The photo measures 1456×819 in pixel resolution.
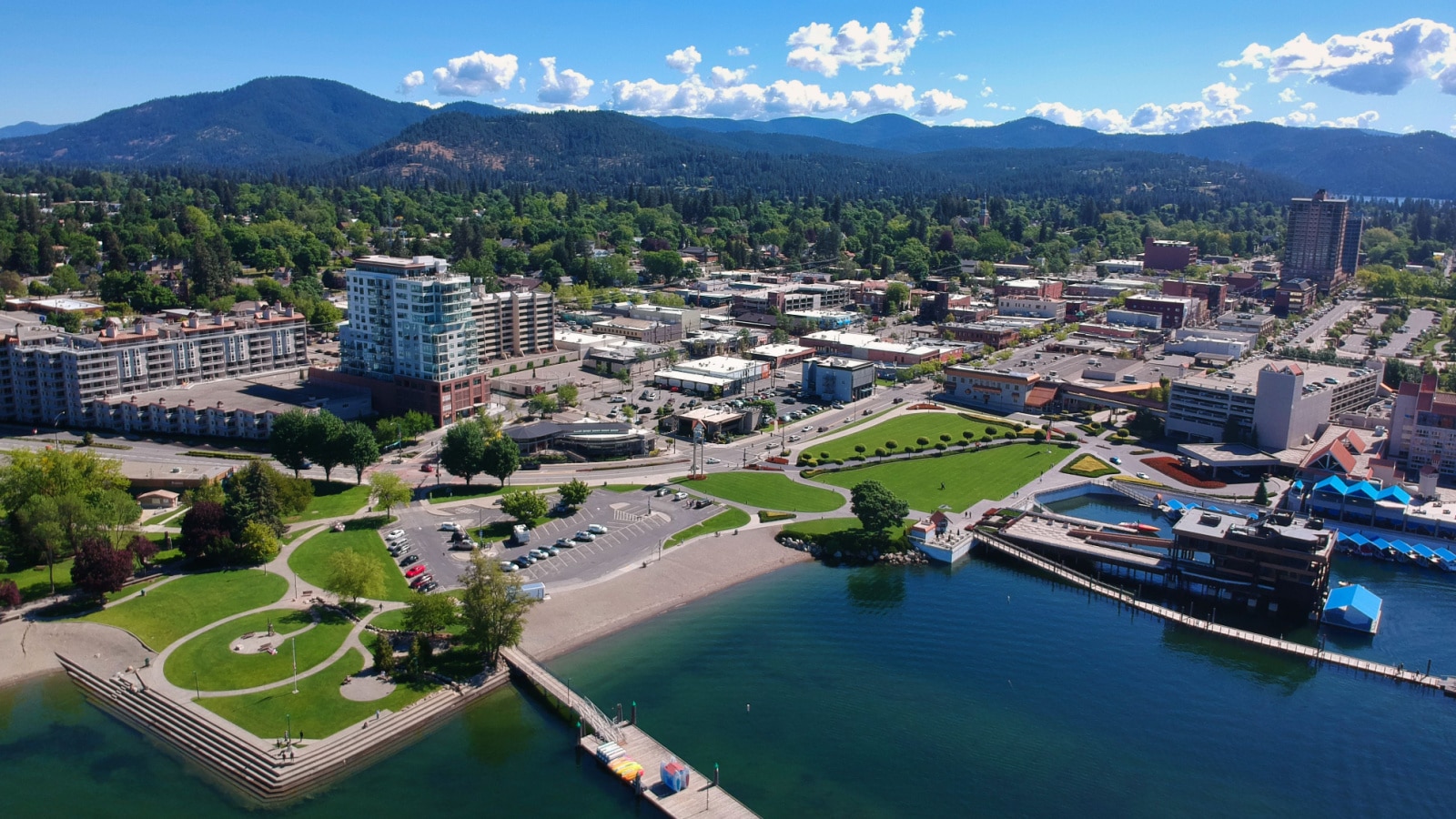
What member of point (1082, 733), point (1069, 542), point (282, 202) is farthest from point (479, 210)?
point (1082, 733)

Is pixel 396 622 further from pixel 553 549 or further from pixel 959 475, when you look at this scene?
pixel 959 475

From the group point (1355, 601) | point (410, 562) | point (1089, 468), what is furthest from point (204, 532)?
point (1355, 601)

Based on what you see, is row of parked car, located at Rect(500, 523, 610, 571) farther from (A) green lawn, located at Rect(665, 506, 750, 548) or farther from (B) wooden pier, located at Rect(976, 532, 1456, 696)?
(B) wooden pier, located at Rect(976, 532, 1456, 696)

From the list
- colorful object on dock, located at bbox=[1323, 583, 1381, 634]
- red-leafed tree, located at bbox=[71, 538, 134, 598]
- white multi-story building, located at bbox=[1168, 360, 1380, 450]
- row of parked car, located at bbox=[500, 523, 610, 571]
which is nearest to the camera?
red-leafed tree, located at bbox=[71, 538, 134, 598]

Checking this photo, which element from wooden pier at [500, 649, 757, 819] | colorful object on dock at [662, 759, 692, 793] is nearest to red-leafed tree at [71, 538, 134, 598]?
wooden pier at [500, 649, 757, 819]

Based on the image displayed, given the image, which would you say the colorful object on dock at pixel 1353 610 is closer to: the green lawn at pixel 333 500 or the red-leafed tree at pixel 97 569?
the green lawn at pixel 333 500

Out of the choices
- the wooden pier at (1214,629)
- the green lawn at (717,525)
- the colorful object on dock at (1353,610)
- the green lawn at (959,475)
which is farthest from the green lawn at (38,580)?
the colorful object on dock at (1353,610)

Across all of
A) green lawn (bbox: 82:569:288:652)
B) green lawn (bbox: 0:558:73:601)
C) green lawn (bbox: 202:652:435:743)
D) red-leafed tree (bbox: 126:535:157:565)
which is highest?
red-leafed tree (bbox: 126:535:157:565)
